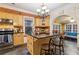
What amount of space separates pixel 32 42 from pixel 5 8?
89 centimetres

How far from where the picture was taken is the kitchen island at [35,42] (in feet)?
7.40

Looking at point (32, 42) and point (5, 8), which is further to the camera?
point (32, 42)

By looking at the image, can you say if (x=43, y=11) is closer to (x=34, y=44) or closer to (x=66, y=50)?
(x=34, y=44)

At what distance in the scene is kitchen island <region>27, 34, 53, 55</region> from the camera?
7.40ft

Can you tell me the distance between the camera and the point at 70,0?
2270 millimetres

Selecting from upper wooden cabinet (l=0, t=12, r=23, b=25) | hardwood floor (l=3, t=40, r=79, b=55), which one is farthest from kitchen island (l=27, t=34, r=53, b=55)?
upper wooden cabinet (l=0, t=12, r=23, b=25)

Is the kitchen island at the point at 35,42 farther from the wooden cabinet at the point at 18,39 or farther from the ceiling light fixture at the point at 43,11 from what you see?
the ceiling light fixture at the point at 43,11

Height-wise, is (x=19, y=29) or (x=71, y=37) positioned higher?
(x=19, y=29)

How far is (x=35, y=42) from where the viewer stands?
227 centimetres

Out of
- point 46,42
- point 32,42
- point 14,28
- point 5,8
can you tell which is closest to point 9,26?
point 14,28

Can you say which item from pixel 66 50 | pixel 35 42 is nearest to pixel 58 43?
pixel 66 50
